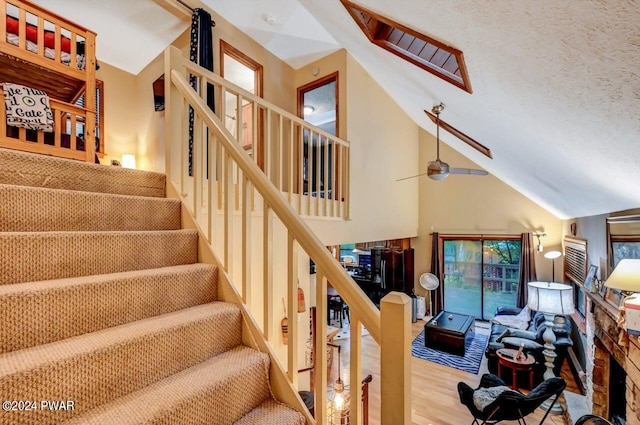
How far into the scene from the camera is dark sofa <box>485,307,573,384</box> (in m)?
4.37

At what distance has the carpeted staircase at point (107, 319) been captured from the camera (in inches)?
34.5

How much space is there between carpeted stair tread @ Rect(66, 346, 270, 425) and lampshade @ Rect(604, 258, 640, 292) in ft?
7.45

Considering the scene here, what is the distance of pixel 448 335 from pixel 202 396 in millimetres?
5397

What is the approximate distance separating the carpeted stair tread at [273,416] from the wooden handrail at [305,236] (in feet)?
1.71

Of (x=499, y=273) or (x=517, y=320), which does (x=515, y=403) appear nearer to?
(x=517, y=320)

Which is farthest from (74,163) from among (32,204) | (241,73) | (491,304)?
(491,304)

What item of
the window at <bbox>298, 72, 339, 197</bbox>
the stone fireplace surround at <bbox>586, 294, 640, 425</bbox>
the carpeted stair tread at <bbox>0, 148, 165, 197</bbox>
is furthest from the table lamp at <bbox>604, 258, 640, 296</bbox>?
the carpeted stair tread at <bbox>0, 148, 165, 197</bbox>

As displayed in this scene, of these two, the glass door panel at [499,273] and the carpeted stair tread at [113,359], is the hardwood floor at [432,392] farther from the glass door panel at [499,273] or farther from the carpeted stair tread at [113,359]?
the carpeted stair tread at [113,359]

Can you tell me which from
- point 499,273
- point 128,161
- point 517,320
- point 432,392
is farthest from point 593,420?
point 128,161

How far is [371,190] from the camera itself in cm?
449

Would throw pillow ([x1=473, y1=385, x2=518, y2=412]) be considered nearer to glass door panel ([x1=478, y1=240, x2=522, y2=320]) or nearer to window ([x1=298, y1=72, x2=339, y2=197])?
window ([x1=298, y1=72, x2=339, y2=197])

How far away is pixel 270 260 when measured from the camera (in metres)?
1.33

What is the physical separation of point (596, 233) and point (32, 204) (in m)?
5.15

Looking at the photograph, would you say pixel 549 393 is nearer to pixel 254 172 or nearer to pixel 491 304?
pixel 254 172
